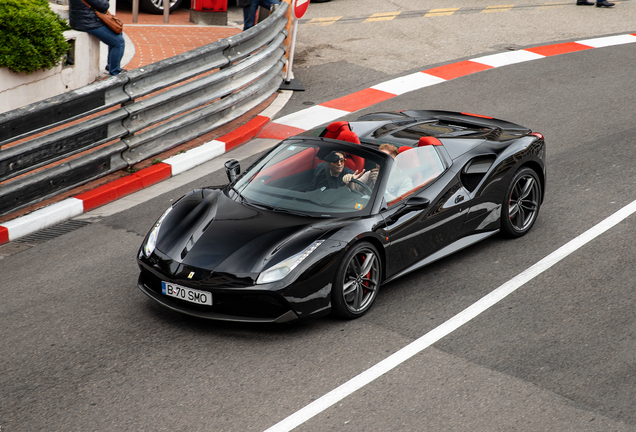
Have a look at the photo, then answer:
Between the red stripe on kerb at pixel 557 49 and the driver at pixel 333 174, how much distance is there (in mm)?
9099

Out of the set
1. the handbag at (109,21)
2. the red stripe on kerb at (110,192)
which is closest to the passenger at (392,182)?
the red stripe on kerb at (110,192)

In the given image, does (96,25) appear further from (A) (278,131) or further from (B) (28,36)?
(A) (278,131)

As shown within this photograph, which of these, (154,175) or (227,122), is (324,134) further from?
(227,122)

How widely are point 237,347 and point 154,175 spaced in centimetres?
387

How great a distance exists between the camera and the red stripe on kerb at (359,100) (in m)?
11.0

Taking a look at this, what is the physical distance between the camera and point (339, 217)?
5.55 meters

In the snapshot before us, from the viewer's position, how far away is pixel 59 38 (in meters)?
9.74

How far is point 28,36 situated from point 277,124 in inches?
136

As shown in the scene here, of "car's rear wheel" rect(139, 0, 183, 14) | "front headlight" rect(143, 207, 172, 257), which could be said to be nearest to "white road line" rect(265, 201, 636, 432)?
"front headlight" rect(143, 207, 172, 257)

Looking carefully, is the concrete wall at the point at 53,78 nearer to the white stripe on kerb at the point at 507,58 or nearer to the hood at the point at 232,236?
the hood at the point at 232,236

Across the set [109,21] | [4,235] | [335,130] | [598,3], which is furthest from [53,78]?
[598,3]

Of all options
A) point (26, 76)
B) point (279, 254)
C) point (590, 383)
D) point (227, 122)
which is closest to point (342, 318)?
point (279, 254)

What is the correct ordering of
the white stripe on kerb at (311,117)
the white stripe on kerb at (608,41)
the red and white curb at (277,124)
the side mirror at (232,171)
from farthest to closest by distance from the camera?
the white stripe on kerb at (608,41), the white stripe on kerb at (311,117), the red and white curb at (277,124), the side mirror at (232,171)

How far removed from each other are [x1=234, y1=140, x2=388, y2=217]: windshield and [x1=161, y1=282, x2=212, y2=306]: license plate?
39.5 inches
